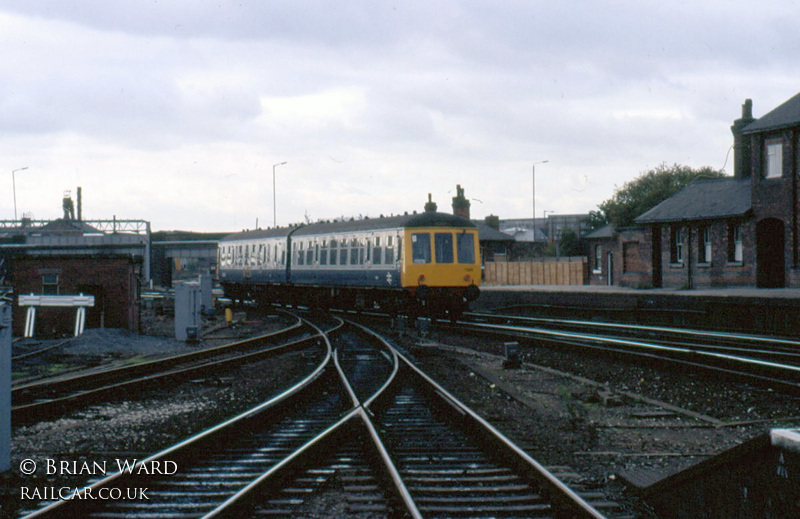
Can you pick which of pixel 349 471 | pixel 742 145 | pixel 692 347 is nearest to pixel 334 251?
pixel 692 347

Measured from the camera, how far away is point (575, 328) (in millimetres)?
21672

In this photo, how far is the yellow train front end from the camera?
21.5 m

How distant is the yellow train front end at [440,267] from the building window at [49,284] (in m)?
8.95

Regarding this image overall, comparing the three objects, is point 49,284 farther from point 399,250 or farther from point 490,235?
point 490,235

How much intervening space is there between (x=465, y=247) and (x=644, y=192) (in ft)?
192

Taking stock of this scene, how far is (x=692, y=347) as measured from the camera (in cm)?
1548

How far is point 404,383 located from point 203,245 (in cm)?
6715

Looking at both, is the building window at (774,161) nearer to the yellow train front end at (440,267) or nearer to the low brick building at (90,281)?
the yellow train front end at (440,267)

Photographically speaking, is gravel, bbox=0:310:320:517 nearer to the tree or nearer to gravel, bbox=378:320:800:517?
gravel, bbox=378:320:800:517

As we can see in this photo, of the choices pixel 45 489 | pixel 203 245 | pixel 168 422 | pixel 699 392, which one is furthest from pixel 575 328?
pixel 203 245

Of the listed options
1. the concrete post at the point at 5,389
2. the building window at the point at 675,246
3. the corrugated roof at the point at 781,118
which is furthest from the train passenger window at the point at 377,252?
the building window at the point at 675,246

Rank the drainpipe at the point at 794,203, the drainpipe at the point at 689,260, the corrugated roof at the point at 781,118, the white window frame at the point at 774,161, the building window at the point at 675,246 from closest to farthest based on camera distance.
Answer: the drainpipe at the point at 794,203 → the corrugated roof at the point at 781,118 → the white window frame at the point at 774,161 → the drainpipe at the point at 689,260 → the building window at the point at 675,246

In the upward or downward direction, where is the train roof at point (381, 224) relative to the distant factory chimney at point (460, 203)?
downward

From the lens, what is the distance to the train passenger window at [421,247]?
21.6 metres
